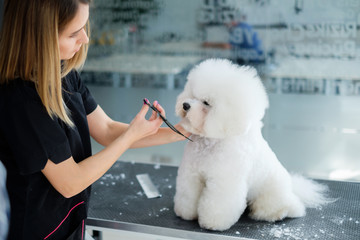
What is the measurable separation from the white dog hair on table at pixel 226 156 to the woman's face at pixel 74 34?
329 millimetres

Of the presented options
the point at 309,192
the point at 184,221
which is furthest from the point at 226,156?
the point at 309,192

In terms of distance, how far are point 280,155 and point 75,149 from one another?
221 cm

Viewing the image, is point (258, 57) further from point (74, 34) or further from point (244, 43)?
point (74, 34)

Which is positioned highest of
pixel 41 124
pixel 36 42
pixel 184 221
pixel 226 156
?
pixel 36 42

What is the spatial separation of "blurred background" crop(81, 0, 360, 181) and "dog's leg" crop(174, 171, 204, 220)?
178 centimetres

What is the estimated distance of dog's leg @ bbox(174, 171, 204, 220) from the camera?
4.15 feet

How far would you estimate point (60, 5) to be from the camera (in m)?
0.92

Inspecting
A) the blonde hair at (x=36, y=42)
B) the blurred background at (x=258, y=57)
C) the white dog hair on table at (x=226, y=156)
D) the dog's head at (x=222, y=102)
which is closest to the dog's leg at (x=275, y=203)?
the white dog hair on table at (x=226, y=156)

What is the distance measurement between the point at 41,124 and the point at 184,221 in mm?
573

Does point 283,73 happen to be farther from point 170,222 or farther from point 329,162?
point 170,222

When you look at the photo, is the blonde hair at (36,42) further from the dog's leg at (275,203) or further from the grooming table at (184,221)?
the dog's leg at (275,203)

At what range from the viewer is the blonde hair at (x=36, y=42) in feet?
2.99

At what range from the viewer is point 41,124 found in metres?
0.94

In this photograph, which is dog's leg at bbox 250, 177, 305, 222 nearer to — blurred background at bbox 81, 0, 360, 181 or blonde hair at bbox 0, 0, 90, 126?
blonde hair at bbox 0, 0, 90, 126
